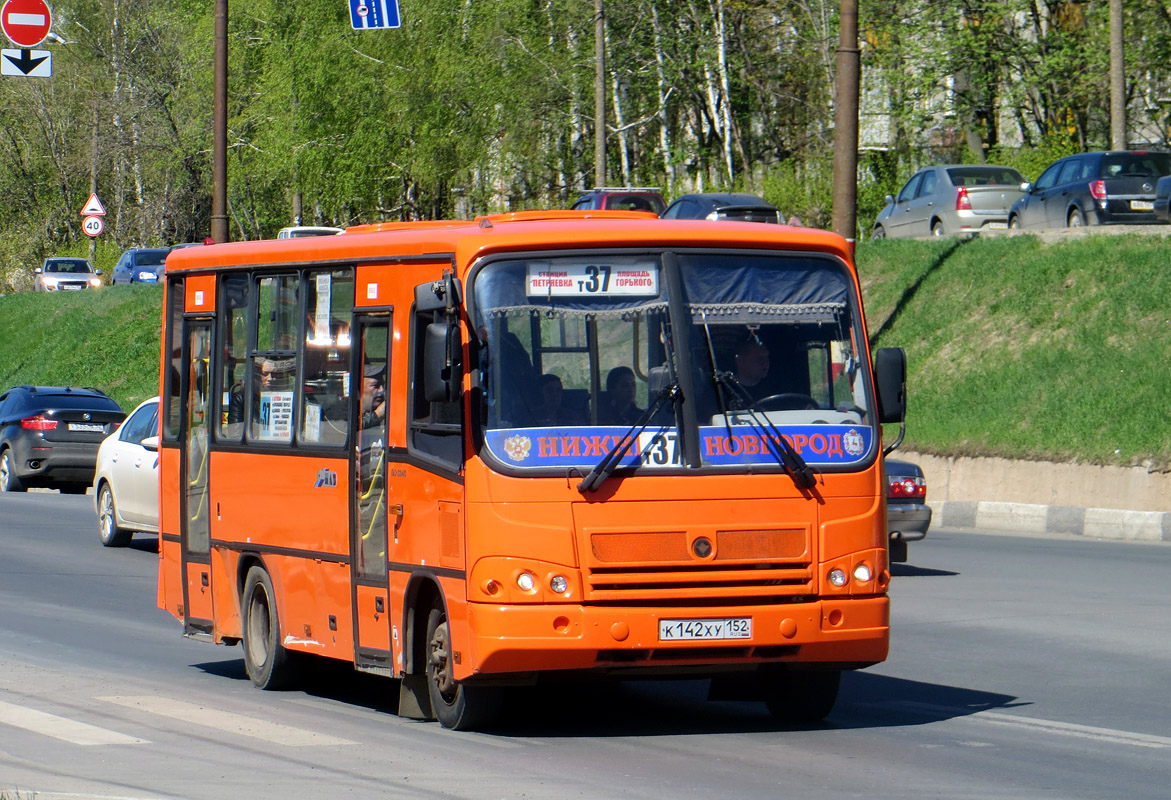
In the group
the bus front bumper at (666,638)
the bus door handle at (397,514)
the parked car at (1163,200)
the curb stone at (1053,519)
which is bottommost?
the curb stone at (1053,519)

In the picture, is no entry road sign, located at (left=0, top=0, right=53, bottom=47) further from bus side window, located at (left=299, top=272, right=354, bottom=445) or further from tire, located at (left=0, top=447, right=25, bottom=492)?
bus side window, located at (left=299, top=272, right=354, bottom=445)

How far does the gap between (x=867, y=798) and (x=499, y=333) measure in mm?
2692

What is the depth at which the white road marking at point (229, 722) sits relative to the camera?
855 cm

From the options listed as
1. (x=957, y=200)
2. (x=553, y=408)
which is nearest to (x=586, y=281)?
(x=553, y=408)

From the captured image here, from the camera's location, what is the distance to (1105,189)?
32.1 metres

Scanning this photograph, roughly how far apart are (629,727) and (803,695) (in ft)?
2.84

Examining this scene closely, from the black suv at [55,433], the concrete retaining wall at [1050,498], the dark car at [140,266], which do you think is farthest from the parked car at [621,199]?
the dark car at [140,266]

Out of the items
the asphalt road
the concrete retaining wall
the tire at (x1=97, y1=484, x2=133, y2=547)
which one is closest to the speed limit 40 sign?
the tire at (x1=97, y1=484, x2=133, y2=547)

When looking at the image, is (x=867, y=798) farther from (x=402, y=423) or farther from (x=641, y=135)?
(x=641, y=135)

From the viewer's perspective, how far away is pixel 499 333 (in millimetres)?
8375

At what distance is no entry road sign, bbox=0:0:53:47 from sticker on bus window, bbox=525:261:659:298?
1992 cm

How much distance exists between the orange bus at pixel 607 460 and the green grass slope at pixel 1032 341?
14507 millimetres

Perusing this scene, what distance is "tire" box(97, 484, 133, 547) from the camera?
19.8 meters

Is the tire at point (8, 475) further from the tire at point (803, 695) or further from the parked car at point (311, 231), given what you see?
the tire at point (803, 695)
